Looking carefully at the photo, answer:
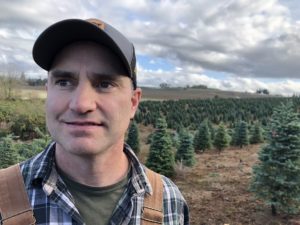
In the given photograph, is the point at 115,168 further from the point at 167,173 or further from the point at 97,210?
the point at 167,173

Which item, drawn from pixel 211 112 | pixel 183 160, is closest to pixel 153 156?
pixel 183 160

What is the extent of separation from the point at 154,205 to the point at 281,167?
1119 centimetres

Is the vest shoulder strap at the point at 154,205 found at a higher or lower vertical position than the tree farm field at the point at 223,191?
higher

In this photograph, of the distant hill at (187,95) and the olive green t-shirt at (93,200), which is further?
the distant hill at (187,95)

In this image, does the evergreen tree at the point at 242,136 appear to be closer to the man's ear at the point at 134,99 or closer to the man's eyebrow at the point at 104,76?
the man's ear at the point at 134,99

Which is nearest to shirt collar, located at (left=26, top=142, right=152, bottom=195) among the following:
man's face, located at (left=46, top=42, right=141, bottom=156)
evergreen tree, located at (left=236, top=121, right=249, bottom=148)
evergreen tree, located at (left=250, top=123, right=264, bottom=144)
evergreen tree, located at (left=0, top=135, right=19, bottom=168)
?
man's face, located at (left=46, top=42, right=141, bottom=156)

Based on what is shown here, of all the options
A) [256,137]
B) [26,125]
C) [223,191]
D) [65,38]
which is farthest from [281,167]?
[26,125]

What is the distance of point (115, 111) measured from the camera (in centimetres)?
196

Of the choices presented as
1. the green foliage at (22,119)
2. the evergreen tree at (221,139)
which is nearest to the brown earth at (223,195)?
the evergreen tree at (221,139)

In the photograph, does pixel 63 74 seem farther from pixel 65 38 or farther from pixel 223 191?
pixel 223 191

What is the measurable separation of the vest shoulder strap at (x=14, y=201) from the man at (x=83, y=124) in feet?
0.16

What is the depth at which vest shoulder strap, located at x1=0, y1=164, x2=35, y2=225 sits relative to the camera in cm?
178

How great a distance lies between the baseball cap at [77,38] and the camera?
189 cm

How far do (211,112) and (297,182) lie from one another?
4966 cm
